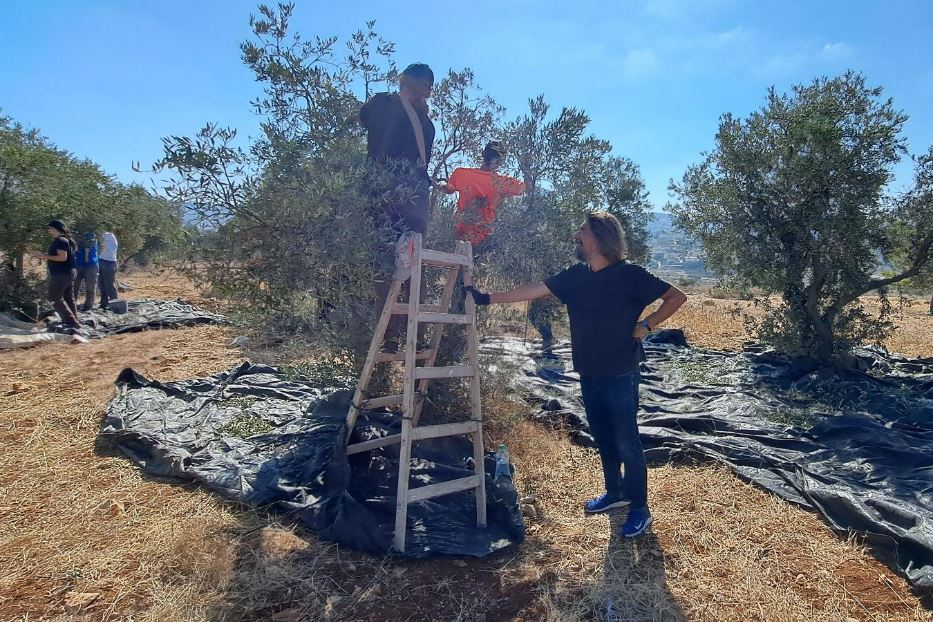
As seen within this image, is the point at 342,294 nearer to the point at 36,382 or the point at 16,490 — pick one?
the point at 16,490

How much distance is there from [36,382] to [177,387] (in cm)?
232

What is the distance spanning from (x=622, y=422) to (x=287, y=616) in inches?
91.0

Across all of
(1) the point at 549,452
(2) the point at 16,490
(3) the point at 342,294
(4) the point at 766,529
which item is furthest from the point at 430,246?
(2) the point at 16,490

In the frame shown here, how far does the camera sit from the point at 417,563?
10.3 ft

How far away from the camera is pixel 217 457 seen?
4.25 metres

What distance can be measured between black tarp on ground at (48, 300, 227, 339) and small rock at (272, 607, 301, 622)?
25.6 ft

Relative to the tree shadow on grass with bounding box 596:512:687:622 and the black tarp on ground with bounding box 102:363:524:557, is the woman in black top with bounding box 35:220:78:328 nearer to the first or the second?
the black tarp on ground with bounding box 102:363:524:557

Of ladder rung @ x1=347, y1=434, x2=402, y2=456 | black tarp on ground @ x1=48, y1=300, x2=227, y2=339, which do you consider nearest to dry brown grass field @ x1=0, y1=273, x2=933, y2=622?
ladder rung @ x1=347, y1=434, x2=402, y2=456

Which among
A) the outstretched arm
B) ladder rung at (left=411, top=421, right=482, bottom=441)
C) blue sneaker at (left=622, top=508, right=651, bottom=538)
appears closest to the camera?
ladder rung at (left=411, top=421, right=482, bottom=441)

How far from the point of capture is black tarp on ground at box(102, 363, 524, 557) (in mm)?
3365

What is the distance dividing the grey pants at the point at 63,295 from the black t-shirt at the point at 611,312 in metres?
10.0

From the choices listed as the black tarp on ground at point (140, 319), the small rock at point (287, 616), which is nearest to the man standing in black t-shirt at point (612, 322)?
the small rock at point (287, 616)

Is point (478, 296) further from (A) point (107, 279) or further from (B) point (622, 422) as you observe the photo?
(A) point (107, 279)

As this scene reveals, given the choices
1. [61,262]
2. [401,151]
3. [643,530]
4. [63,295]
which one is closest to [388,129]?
[401,151]
